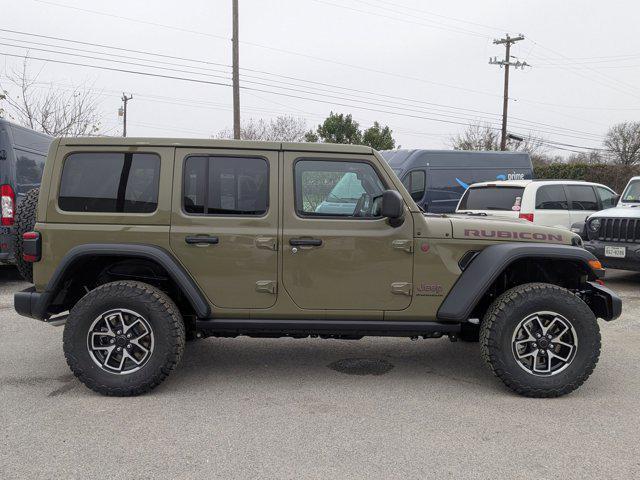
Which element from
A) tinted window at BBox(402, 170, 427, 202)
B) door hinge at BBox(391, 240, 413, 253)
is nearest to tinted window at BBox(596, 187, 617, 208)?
tinted window at BBox(402, 170, 427, 202)

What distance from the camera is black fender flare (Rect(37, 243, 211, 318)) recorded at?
387cm

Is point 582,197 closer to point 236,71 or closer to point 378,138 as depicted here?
point 236,71

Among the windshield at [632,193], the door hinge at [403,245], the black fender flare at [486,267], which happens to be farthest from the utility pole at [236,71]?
the black fender flare at [486,267]

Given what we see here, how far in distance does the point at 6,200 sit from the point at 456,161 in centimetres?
969

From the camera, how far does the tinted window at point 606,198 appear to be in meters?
10.2

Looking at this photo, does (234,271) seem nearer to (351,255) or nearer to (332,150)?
(351,255)

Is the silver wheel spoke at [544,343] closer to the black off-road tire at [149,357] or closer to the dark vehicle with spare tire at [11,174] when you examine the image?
the black off-road tire at [149,357]

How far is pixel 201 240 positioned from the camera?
12.9 feet

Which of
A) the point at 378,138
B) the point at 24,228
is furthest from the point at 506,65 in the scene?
the point at 24,228

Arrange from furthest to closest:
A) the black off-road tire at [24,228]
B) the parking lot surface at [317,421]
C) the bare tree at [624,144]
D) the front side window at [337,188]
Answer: the bare tree at [624,144] < the black off-road tire at [24,228] < the front side window at [337,188] < the parking lot surface at [317,421]

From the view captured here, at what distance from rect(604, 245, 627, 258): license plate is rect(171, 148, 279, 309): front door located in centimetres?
639

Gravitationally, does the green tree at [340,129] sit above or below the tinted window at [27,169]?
above

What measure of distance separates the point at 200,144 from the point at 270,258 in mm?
1012

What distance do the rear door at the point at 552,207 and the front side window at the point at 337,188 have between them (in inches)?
242
